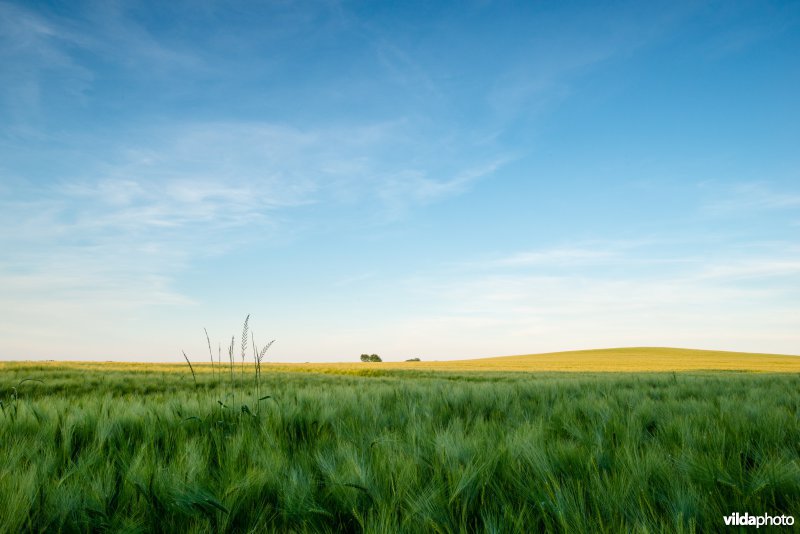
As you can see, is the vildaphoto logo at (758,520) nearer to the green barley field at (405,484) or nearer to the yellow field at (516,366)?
the green barley field at (405,484)

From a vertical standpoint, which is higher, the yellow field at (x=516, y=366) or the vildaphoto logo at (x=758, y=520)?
the vildaphoto logo at (x=758, y=520)

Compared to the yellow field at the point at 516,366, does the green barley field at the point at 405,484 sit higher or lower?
higher

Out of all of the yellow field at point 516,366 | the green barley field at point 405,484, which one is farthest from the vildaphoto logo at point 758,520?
the yellow field at point 516,366

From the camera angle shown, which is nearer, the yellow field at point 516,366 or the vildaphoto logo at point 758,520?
the vildaphoto logo at point 758,520

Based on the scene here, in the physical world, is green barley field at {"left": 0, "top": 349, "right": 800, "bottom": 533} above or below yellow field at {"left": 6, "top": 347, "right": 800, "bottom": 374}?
above

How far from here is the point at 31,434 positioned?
235 cm

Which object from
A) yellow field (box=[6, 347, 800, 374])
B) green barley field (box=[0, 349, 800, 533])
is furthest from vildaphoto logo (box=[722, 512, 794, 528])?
yellow field (box=[6, 347, 800, 374])

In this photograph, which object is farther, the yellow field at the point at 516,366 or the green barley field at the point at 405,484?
the yellow field at the point at 516,366

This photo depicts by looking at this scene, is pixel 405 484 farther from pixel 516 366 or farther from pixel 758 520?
pixel 516 366

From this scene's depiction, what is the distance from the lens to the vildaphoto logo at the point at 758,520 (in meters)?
1.13

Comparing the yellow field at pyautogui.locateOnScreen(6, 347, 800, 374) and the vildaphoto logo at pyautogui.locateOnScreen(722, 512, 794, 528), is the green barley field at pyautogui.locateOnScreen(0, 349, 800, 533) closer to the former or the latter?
the vildaphoto logo at pyautogui.locateOnScreen(722, 512, 794, 528)

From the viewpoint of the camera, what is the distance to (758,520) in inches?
44.9

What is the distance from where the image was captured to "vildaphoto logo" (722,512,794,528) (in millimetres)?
Result: 1129

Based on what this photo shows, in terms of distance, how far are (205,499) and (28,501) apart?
50 cm
